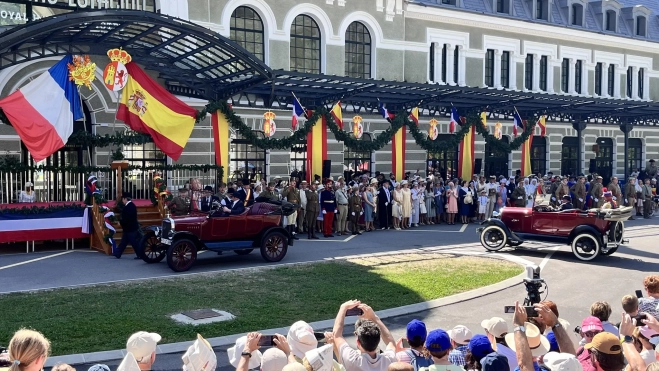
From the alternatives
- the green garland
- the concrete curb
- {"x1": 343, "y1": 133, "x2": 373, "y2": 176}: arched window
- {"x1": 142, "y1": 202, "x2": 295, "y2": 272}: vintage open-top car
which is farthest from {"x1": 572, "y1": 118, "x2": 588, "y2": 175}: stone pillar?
the green garland

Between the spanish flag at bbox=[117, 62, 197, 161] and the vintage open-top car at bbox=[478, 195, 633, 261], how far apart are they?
9.67 meters

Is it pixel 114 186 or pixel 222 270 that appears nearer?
pixel 222 270

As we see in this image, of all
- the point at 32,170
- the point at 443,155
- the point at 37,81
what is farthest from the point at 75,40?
the point at 443,155

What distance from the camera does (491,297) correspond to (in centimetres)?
1316

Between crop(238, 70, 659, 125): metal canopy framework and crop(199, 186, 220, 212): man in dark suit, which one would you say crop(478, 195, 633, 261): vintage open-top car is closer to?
crop(199, 186, 220, 212): man in dark suit

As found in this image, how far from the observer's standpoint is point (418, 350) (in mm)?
5555

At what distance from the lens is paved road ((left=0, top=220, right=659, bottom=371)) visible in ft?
38.3

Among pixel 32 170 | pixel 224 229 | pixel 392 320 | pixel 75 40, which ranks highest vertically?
pixel 75 40

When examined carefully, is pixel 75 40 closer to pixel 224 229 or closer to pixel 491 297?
pixel 224 229

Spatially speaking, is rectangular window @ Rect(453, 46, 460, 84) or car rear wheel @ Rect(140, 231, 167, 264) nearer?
car rear wheel @ Rect(140, 231, 167, 264)

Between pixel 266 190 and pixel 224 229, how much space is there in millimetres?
5081

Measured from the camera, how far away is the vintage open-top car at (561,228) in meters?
17.4

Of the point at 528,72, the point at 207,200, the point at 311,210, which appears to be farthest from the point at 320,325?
the point at 528,72

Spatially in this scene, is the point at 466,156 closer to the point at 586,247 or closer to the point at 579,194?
the point at 579,194
